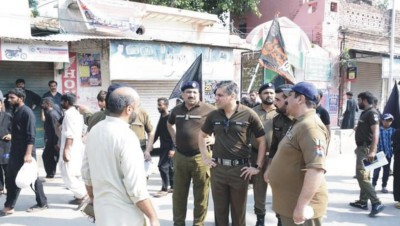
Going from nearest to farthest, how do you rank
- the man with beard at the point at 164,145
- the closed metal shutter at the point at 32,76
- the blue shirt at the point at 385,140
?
the man with beard at the point at 164,145 < the blue shirt at the point at 385,140 < the closed metal shutter at the point at 32,76

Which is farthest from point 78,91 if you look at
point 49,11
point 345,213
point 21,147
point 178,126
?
point 345,213

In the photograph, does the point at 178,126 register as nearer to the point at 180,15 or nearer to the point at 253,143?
the point at 253,143

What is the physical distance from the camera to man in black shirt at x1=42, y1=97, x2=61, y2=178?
7117 mm

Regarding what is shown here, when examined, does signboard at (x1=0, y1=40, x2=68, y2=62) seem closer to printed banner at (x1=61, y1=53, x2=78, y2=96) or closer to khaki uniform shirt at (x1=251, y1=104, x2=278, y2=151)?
printed banner at (x1=61, y1=53, x2=78, y2=96)

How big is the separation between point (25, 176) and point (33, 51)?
4.86 m

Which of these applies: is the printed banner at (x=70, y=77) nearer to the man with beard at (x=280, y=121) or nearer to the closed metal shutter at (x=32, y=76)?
the closed metal shutter at (x=32, y=76)

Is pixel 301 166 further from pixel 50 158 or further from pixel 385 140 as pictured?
pixel 50 158

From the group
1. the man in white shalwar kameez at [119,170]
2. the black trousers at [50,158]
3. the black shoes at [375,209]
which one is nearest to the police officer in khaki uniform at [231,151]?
the man in white shalwar kameez at [119,170]

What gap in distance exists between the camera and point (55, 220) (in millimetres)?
5102

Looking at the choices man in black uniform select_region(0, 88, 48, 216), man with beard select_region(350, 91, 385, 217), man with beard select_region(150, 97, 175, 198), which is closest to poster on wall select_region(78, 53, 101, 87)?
man with beard select_region(150, 97, 175, 198)

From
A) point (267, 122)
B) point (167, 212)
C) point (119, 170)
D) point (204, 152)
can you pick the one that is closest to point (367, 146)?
point (267, 122)

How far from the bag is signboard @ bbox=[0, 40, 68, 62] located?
4.50 meters

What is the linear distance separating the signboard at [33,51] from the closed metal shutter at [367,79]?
1386 cm

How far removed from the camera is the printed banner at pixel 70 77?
33.0 ft
